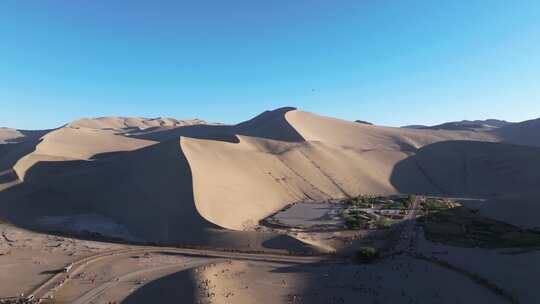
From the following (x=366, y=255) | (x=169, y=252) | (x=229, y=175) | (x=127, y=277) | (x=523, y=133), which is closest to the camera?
(x=127, y=277)

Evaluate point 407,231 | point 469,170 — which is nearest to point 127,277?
point 407,231

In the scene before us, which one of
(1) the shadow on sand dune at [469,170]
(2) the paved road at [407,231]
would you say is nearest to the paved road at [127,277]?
(2) the paved road at [407,231]

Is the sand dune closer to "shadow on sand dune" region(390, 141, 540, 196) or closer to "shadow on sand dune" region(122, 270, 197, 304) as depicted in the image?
"shadow on sand dune" region(390, 141, 540, 196)

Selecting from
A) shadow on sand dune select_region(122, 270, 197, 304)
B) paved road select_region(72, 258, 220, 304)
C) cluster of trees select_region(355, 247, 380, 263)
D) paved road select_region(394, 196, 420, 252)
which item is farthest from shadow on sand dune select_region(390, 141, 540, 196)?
shadow on sand dune select_region(122, 270, 197, 304)

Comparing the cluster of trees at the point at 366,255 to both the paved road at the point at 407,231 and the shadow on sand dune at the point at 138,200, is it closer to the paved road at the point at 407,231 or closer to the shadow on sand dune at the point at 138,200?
the paved road at the point at 407,231

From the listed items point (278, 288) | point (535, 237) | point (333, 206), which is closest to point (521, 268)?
point (535, 237)

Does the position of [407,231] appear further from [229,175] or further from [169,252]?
[229,175]

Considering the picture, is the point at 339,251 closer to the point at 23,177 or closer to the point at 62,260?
the point at 62,260

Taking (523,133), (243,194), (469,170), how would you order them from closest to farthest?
(243,194), (469,170), (523,133)
